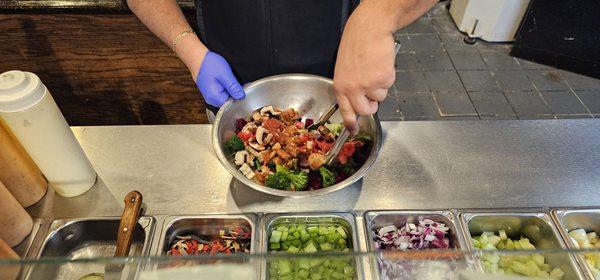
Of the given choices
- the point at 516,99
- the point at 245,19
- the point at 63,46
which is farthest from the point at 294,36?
the point at 516,99

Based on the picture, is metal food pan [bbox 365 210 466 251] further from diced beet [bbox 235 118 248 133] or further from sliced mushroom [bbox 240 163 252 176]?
A: diced beet [bbox 235 118 248 133]

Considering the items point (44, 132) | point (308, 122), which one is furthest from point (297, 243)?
point (44, 132)

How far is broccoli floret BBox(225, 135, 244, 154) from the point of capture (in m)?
1.38

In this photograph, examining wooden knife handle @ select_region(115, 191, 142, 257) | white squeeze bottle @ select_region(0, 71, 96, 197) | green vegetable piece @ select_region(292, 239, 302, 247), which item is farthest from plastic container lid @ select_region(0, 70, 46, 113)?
green vegetable piece @ select_region(292, 239, 302, 247)

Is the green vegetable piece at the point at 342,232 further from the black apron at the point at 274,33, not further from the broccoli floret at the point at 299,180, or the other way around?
the black apron at the point at 274,33

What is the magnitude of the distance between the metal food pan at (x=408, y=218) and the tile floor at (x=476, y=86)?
213cm

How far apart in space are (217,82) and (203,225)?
0.51m

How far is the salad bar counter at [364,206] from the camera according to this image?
129 centimetres

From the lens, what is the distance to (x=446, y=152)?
156cm

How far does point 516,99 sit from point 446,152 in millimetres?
2467

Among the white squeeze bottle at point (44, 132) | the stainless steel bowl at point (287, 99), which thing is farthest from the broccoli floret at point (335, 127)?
the white squeeze bottle at point (44, 132)

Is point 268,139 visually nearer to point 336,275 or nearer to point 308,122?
point 308,122

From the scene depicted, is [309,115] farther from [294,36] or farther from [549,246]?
[549,246]

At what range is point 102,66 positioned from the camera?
271 cm
